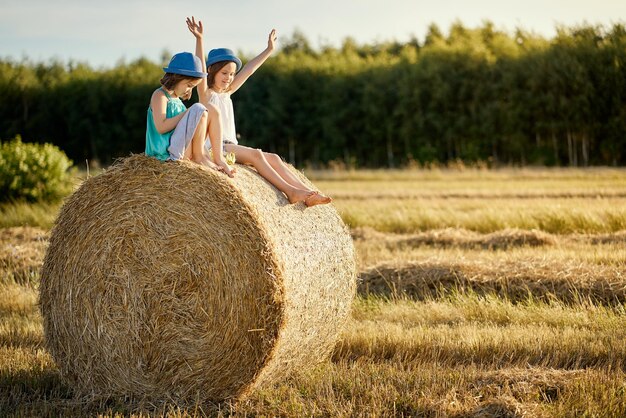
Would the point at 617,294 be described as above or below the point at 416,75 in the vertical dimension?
below

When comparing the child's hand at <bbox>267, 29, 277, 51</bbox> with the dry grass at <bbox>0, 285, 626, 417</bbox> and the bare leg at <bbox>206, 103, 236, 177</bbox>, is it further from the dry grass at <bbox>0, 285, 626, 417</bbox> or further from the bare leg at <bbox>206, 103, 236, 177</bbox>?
the dry grass at <bbox>0, 285, 626, 417</bbox>

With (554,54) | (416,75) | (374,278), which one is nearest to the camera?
(374,278)

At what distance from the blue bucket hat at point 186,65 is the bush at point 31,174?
41.3ft

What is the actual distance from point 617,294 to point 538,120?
24325 mm

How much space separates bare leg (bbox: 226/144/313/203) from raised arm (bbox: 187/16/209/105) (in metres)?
0.55

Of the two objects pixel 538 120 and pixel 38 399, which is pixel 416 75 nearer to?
pixel 538 120

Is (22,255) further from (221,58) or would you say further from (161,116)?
(161,116)

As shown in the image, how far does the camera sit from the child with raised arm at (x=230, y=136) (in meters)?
6.96

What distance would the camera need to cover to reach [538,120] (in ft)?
106

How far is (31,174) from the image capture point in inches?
732

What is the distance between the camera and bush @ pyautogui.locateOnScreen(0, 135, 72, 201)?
60.6 feet

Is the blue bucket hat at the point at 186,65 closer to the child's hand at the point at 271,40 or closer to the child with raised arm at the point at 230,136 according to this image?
the child with raised arm at the point at 230,136

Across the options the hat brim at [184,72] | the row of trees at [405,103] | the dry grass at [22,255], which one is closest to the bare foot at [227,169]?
the hat brim at [184,72]

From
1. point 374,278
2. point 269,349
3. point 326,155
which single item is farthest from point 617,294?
point 326,155
